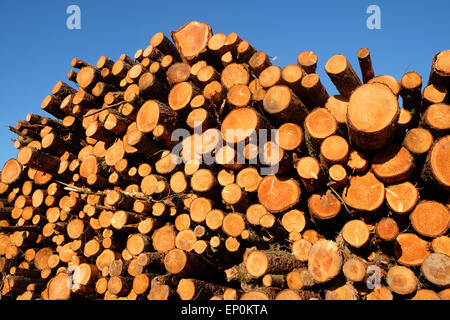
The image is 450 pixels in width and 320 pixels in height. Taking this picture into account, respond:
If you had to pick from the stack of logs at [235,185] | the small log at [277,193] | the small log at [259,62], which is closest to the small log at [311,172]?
the stack of logs at [235,185]

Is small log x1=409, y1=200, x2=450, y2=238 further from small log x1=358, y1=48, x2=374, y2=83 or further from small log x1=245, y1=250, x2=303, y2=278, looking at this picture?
small log x1=358, y1=48, x2=374, y2=83

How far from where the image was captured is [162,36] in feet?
14.3

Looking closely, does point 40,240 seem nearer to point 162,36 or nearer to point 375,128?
point 162,36

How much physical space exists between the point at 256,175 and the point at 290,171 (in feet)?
1.20

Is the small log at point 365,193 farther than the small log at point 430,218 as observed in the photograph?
Yes

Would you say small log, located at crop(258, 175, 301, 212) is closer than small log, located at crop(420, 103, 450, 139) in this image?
No

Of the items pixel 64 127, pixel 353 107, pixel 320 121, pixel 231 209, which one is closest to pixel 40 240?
pixel 64 127

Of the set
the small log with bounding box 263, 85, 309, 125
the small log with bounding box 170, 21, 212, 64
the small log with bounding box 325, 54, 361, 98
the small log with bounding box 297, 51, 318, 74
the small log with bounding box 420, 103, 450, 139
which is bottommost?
the small log with bounding box 420, 103, 450, 139

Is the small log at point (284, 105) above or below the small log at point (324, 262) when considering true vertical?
above

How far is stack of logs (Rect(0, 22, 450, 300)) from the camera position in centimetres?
269

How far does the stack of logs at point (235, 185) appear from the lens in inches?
106

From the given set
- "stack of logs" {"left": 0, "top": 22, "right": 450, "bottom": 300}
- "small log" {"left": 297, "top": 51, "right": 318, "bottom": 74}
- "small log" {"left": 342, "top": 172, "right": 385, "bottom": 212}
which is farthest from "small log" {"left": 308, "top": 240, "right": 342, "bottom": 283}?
"small log" {"left": 297, "top": 51, "right": 318, "bottom": 74}

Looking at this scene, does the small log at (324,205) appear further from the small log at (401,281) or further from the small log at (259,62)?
the small log at (259,62)

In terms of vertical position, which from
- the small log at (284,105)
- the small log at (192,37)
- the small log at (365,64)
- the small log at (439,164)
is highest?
the small log at (192,37)
